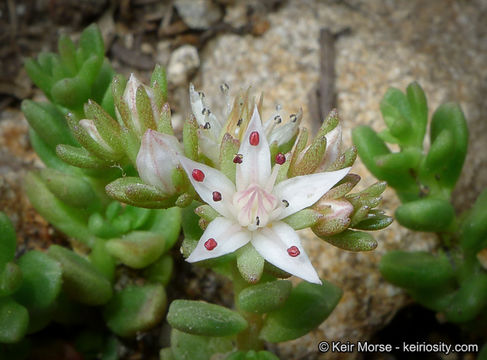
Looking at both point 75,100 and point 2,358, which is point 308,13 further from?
point 2,358

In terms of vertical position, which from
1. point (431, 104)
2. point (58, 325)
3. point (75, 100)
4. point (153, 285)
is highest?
point (75, 100)

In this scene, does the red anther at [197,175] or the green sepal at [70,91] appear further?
the green sepal at [70,91]

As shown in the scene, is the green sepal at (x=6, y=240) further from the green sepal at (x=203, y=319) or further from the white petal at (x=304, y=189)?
the white petal at (x=304, y=189)

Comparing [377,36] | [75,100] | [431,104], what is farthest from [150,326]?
[377,36]

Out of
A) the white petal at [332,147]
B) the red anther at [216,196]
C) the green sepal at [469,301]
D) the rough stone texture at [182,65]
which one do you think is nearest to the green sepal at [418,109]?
the green sepal at [469,301]

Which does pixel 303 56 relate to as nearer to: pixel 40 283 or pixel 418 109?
pixel 418 109
